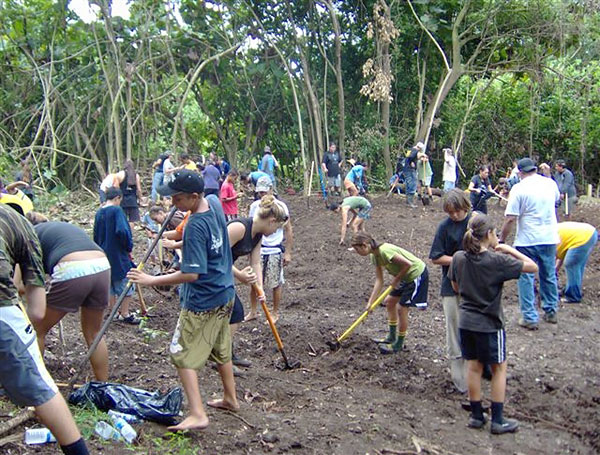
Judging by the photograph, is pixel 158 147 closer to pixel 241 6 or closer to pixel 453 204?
pixel 241 6

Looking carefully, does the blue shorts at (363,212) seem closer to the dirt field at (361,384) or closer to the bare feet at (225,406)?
the dirt field at (361,384)

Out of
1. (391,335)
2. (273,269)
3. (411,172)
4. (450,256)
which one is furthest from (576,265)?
(411,172)

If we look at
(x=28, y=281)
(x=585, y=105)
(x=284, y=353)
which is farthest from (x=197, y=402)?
(x=585, y=105)

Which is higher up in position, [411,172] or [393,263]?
[411,172]

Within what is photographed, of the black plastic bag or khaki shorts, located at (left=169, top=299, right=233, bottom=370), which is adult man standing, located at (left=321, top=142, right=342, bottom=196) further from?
the black plastic bag

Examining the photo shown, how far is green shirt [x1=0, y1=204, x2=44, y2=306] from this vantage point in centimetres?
315

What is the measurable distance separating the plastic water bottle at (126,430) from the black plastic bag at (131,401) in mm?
223

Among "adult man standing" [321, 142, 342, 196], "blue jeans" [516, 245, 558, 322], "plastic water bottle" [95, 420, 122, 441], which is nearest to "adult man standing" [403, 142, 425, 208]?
"adult man standing" [321, 142, 342, 196]

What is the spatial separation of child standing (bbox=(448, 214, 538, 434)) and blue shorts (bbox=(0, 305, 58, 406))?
2.89 metres

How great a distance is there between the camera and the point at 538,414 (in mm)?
5137

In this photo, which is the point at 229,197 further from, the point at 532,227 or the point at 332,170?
the point at 532,227

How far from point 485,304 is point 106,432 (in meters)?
2.72

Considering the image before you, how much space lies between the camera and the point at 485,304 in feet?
15.0

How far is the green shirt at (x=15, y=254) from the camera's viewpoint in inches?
124
